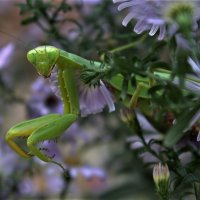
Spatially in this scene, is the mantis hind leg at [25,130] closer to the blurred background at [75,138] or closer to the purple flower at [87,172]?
the blurred background at [75,138]

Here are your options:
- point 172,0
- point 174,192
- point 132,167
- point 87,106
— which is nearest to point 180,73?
point 172,0

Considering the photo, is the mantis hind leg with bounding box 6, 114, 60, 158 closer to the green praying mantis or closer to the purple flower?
the green praying mantis

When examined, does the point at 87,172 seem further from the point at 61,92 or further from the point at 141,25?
the point at 141,25

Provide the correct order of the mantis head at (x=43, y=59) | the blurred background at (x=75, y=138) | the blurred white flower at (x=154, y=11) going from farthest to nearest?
the blurred background at (x=75, y=138)
the mantis head at (x=43, y=59)
the blurred white flower at (x=154, y=11)

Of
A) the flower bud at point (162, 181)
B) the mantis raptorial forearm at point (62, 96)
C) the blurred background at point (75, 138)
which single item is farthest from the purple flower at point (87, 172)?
the flower bud at point (162, 181)

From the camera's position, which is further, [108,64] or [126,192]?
[126,192]

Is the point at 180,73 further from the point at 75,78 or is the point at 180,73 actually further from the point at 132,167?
the point at 132,167
